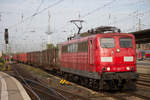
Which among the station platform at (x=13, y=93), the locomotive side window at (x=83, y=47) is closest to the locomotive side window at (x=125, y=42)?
the locomotive side window at (x=83, y=47)

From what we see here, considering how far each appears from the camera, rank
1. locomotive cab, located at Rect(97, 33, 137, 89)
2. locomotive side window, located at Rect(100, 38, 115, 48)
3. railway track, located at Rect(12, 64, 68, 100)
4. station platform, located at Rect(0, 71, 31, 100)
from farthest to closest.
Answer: locomotive side window, located at Rect(100, 38, 115, 48) < locomotive cab, located at Rect(97, 33, 137, 89) < railway track, located at Rect(12, 64, 68, 100) < station platform, located at Rect(0, 71, 31, 100)

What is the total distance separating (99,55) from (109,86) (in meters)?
1.87

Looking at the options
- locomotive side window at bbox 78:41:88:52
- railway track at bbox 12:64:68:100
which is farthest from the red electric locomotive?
railway track at bbox 12:64:68:100

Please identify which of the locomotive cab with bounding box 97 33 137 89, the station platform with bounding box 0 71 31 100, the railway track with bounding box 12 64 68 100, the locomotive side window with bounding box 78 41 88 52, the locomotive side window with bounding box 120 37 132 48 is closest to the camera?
the station platform with bounding box 0 71 31 100

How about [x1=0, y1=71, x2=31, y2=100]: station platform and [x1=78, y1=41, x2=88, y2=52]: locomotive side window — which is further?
[x1=78, y1=41, x2=88, y2=52]: locomotive side window

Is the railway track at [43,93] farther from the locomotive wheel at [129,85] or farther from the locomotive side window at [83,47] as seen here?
the locomotive wheel at [129,85]

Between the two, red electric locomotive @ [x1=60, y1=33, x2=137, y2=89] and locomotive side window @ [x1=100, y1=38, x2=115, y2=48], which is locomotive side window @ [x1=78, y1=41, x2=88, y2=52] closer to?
red electric locomotive @ [x1=60, y1=33, x2=137, y2=89]

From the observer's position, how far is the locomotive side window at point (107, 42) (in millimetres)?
11513

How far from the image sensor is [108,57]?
11305 millimetres

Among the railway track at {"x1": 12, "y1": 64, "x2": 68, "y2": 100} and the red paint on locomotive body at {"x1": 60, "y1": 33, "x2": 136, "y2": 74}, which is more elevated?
the red paint on locomotive body at {"x1": 60, "y1": 33, "x2": 136, "y2": 74}

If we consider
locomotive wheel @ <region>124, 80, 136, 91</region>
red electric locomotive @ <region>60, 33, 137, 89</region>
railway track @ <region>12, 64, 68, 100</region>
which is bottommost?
railway track @ <region>12, 64, 68, 100</region>

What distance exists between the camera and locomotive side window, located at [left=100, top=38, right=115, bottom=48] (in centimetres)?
1151

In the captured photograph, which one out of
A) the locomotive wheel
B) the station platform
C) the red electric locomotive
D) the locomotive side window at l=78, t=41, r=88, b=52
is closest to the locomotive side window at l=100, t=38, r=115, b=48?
the red electric locomotive

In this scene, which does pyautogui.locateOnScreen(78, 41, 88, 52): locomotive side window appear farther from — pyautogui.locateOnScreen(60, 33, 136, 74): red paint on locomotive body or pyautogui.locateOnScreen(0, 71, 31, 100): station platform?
pyautogui.locateOnScreen(0, 71, 31, 100): station platform
